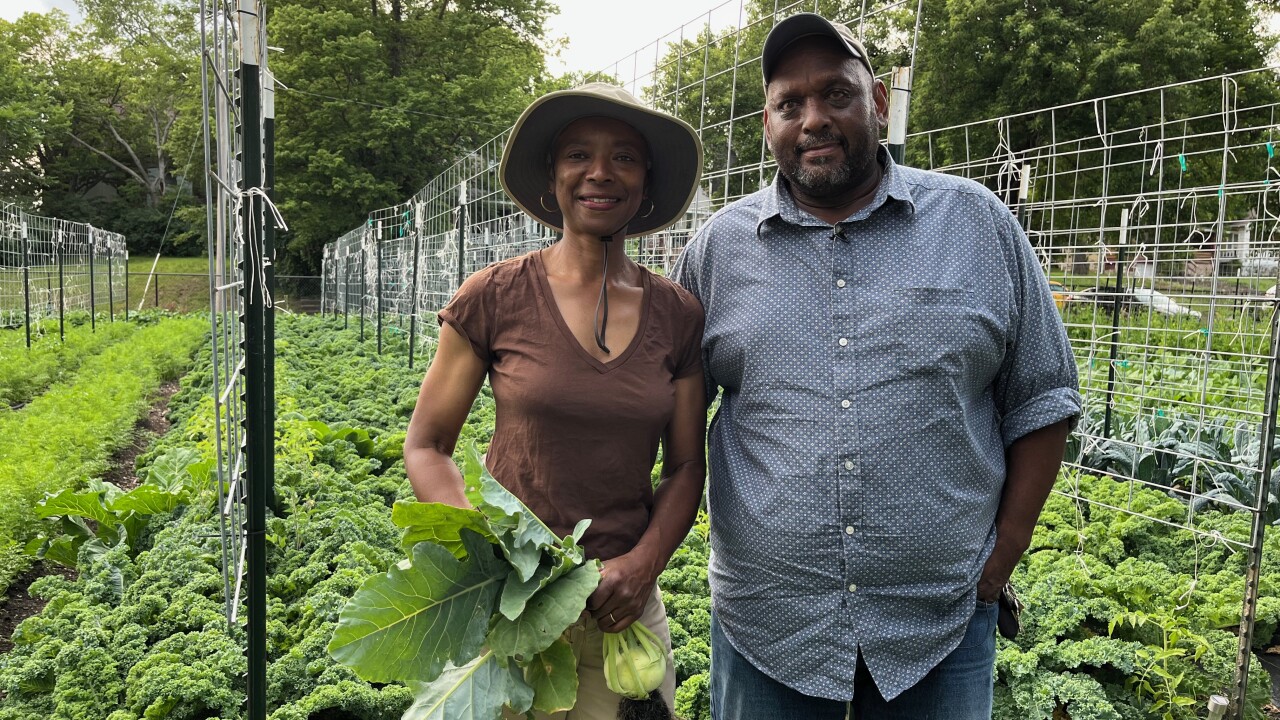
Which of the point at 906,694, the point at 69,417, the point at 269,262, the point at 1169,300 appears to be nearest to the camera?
the point at 906,694

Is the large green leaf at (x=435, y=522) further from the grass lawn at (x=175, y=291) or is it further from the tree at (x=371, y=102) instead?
the grass lawn at (x=175, y=291)

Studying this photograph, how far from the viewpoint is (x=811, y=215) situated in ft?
6.72

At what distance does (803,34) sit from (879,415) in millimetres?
856

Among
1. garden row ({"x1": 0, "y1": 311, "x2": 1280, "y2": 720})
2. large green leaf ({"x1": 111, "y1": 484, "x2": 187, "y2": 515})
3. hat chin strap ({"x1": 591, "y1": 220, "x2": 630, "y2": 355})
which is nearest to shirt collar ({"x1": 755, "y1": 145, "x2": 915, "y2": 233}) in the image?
hat chin strap ({"x1": 591, "y1": 220, "x2": 630, "y2": 355})

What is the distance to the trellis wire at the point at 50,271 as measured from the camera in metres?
17.8

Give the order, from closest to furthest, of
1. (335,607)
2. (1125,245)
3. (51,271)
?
(335,607) < (1125,245) < (51,271)

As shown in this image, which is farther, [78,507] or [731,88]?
[731,88]

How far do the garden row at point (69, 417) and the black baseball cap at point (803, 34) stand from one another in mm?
5081

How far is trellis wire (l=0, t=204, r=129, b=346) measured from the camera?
17.8 m

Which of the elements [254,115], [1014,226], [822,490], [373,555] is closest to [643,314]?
[822,490]

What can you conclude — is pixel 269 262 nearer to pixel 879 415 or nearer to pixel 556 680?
pixel 556 680

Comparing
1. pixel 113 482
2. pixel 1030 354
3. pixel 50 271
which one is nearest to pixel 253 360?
pixel 1030 354

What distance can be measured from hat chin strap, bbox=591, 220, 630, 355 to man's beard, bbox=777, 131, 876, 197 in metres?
0.42

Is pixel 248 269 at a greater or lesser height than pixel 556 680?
greater
